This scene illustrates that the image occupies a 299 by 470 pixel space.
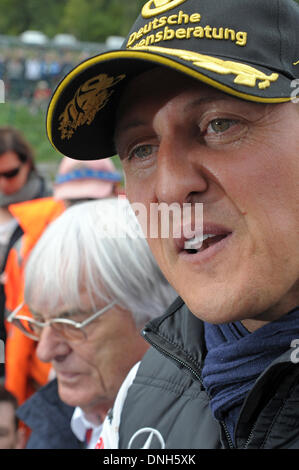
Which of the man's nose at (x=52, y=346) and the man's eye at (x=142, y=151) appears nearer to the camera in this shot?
the man's eye at (x=142, y=151)

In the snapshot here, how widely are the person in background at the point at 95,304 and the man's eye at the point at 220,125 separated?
1082 millimetres

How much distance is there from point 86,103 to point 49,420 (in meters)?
1.52

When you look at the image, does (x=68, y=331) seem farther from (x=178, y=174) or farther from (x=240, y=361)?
(x=178, y=174)

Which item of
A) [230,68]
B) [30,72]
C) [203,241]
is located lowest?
[203,241]

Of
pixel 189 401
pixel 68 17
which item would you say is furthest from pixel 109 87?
pixel 68 17

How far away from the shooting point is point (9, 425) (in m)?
2.69

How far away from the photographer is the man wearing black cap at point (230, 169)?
1084 mm

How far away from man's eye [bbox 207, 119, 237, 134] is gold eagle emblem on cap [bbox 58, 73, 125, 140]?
9.4 inches

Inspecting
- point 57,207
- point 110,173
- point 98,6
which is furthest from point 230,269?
point 98,6

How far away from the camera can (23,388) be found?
10.2 feet

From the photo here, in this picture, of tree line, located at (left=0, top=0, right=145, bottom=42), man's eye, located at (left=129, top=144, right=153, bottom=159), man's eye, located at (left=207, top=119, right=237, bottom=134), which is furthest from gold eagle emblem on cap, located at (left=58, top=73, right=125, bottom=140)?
tree line, located at (left=0, top=0, right=145, bottom=42)

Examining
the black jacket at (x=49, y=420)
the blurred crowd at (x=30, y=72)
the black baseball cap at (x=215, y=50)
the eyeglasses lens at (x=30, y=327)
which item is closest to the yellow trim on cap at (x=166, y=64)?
the black baseball cap at (x=215, y=50)

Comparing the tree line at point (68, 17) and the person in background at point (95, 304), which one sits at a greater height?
the tree line at point (68, 17)

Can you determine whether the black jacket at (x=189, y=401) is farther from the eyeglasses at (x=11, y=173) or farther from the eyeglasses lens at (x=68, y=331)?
the eyeglasses at (x=11, y=173)
